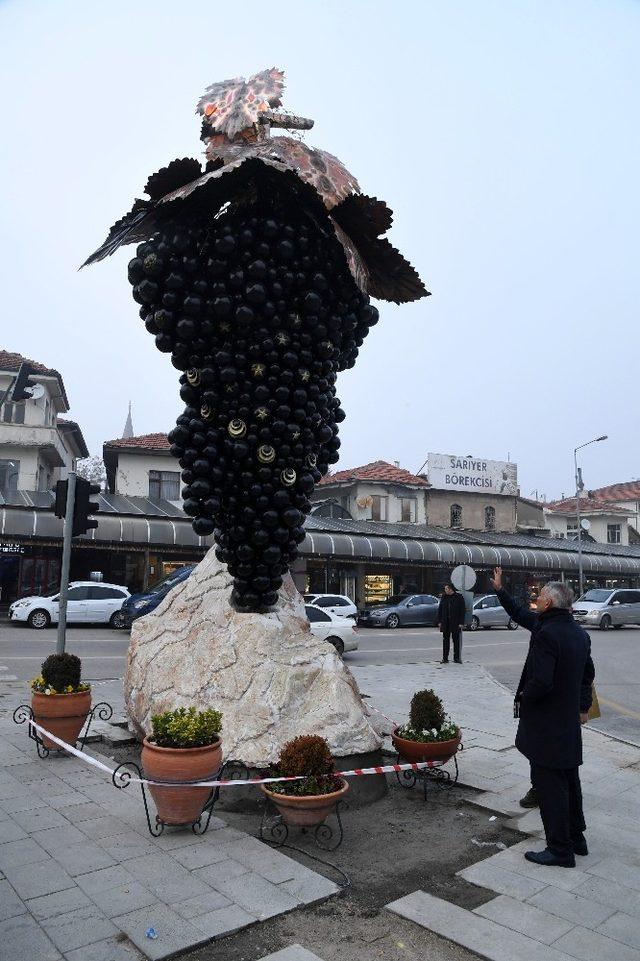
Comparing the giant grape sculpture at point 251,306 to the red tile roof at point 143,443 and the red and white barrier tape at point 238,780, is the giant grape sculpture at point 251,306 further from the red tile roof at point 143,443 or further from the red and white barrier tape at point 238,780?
the red tile roof at point 143,443

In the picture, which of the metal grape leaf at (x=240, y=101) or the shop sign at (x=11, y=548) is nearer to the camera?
the metal grape leaf at (x=240, y=101)

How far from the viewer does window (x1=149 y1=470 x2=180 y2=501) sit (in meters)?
31.2

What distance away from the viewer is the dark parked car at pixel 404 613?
1082 inches

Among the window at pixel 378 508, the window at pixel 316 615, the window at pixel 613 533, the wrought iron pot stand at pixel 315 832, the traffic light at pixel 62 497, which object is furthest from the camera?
the window at pixel 613 533

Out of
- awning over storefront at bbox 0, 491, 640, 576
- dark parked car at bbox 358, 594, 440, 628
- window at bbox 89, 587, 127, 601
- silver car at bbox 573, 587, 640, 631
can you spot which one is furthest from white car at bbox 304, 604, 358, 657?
silver car at bbox 573, 587, 640, 631

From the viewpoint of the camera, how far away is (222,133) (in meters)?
6.02

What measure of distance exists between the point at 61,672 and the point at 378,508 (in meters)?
30.9

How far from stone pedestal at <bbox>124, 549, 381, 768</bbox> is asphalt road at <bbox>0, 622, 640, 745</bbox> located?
5.20 m

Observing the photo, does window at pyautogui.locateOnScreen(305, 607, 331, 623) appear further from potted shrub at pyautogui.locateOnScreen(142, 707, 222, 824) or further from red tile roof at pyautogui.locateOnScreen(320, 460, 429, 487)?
red tile roof at pyautogui.locateOnScreen(320, 460, 429, 487)

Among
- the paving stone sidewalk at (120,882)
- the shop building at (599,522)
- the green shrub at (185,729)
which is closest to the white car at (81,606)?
the paving stone sidewalk at (120,882)

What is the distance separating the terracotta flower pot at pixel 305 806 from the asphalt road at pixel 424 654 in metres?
5.85

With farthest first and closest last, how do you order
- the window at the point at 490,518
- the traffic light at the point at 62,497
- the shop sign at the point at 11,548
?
the window at the point at 490,518, the shop sign at the point at 11,548, the traffic light at the point at 62,497

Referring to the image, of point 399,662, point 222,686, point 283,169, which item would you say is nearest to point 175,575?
point 399,662

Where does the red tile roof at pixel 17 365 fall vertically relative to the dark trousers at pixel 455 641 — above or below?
above
